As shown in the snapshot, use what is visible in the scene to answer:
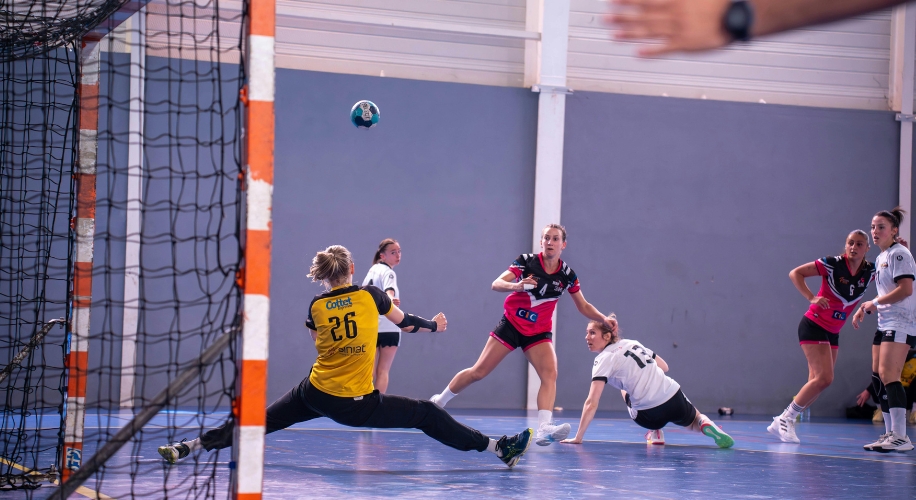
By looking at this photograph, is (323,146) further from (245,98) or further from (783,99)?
(245,98)

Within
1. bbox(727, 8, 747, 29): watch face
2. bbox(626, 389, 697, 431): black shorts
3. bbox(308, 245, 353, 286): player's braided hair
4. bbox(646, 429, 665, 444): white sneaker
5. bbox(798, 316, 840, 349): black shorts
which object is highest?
bbox(727, 8, 747, 29): watch face

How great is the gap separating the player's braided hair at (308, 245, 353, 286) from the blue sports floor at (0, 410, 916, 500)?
125 cm

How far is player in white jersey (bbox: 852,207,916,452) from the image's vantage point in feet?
26.6

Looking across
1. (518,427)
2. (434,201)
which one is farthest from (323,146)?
(518,427)

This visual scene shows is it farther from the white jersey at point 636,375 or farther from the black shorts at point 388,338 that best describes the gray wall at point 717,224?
the white jersey at point 636,375

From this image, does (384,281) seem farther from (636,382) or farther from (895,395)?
(895,395)

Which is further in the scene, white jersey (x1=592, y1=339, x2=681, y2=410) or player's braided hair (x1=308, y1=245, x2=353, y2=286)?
white jersey (x1=592, y1=339, x2=681, y2=410)

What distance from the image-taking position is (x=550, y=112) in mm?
12586

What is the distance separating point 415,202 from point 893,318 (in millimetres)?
6410

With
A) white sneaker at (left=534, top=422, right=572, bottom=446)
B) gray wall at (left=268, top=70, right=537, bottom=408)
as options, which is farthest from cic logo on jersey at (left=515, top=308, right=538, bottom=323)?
gray wall at (left=268, top=70, right=537, bottom=408)

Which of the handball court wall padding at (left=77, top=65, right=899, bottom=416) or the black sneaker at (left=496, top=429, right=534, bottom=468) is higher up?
the handball court wall padding at (left=77, top=65, right=899, bottom=416)

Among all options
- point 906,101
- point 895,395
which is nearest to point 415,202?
point 895,395

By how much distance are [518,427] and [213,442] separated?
177 inches

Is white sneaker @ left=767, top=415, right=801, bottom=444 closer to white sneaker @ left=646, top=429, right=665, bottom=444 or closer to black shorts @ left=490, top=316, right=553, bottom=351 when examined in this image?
white sneaker @ left=646, top=429, right=665, bottom=444
